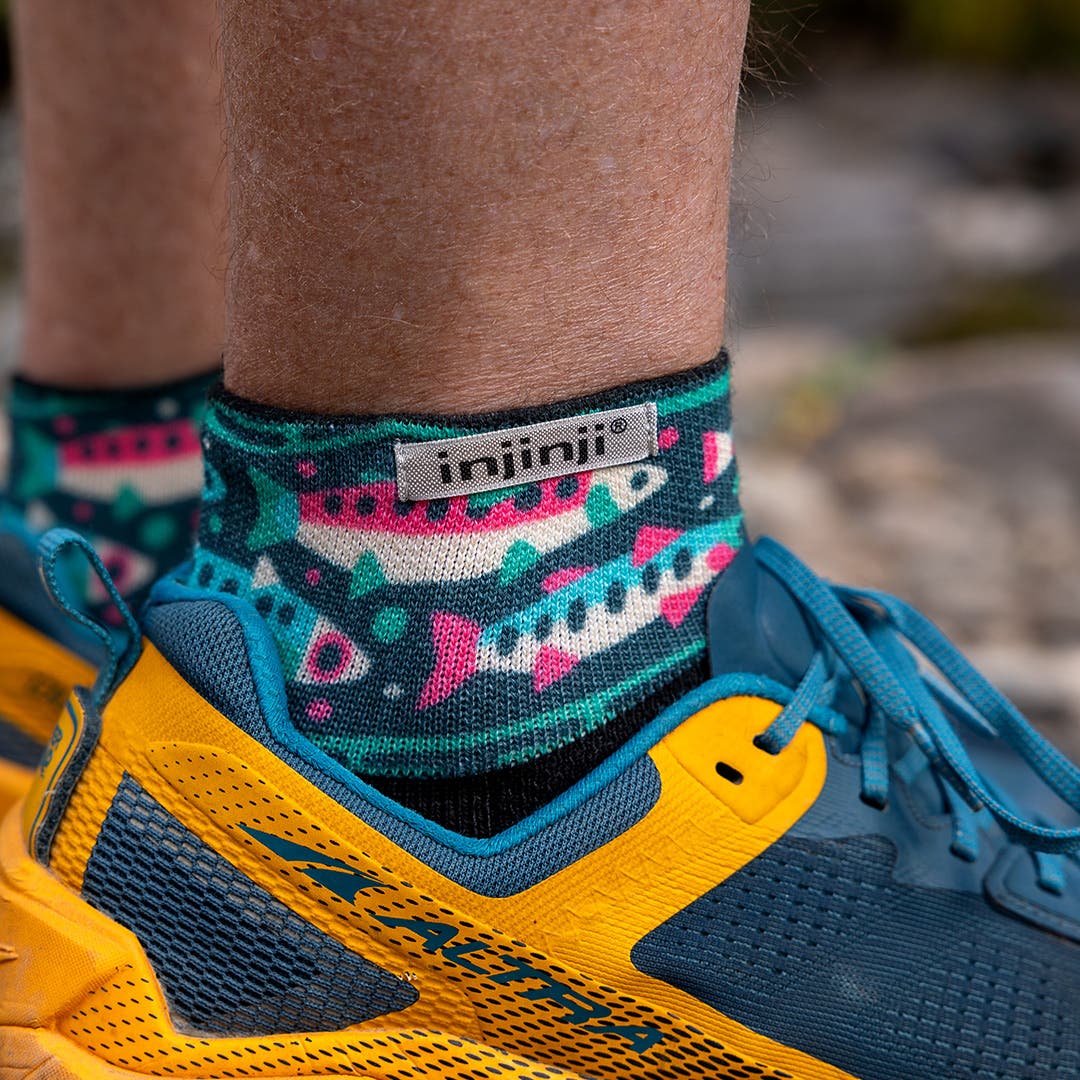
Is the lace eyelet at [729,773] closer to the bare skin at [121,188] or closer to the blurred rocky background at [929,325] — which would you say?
the blurred rocky background at [929,325]

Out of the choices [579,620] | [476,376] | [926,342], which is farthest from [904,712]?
[926,342]

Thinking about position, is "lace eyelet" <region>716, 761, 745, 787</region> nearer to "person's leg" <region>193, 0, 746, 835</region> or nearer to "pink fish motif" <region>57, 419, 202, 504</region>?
"person's leg" <region>193, 0, 746, 835</region>

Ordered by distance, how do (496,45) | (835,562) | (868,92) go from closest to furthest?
(496,45), (835,562), (868,92)

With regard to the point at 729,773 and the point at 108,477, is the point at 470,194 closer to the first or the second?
the point at 729,773

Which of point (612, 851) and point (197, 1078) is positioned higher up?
point (612, 851)

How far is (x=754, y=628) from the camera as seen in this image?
0.77 meters

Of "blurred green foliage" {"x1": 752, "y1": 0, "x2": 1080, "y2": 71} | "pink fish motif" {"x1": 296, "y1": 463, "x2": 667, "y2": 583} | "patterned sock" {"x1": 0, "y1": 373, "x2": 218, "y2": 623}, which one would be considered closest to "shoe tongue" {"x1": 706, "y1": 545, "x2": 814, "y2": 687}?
"pink fish motif" {"x1": 296, "y1": 463, "x2": 667, "y2": 583}

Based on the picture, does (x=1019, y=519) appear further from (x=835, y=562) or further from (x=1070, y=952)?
(x=1070, y=952)

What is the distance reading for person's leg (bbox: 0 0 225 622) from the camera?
1.09 meters

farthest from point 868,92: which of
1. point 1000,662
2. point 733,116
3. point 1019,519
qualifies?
point 733,116

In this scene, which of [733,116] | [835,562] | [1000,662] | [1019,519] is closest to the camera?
[733,116]

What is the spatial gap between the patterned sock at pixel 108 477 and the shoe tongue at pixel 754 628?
52 centimetres

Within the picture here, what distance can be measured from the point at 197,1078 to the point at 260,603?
0.92 feet

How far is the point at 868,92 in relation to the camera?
792 cm
